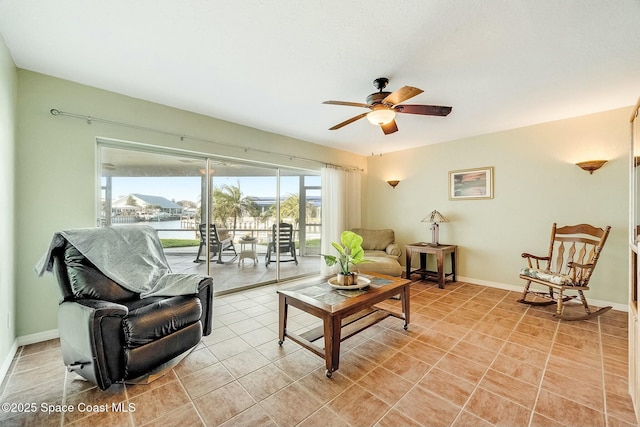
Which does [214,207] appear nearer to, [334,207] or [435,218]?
[334,207]

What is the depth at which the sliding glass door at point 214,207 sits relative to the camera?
3.06m

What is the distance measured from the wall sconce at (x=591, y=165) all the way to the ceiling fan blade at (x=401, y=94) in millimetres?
2809

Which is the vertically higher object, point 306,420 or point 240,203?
point 240,203

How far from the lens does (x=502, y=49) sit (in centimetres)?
204

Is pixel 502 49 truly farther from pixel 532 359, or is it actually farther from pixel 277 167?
pixel 277 167

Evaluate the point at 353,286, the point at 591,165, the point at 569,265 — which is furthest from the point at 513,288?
the point at 353,286

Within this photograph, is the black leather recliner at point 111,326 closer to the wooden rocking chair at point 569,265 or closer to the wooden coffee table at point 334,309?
the wooden coffee table at point 334,309

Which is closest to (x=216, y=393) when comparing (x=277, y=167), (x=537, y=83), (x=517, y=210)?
(x=277, y=167)

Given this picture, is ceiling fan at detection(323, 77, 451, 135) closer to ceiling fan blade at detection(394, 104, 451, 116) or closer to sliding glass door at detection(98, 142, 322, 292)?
ceiling fan blade at detection(394, 104, 451, 116)

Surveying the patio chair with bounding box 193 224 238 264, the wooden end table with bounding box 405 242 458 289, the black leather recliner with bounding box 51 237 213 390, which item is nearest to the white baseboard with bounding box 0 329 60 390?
the black leather recliner with bounding box 51 237 213 390

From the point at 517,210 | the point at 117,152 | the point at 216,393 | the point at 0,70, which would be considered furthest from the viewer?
the point at 517,210

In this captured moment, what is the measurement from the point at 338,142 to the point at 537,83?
9.25 feet

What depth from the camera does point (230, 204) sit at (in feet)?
13.0

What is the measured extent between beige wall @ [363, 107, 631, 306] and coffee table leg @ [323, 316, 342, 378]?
134 inches
